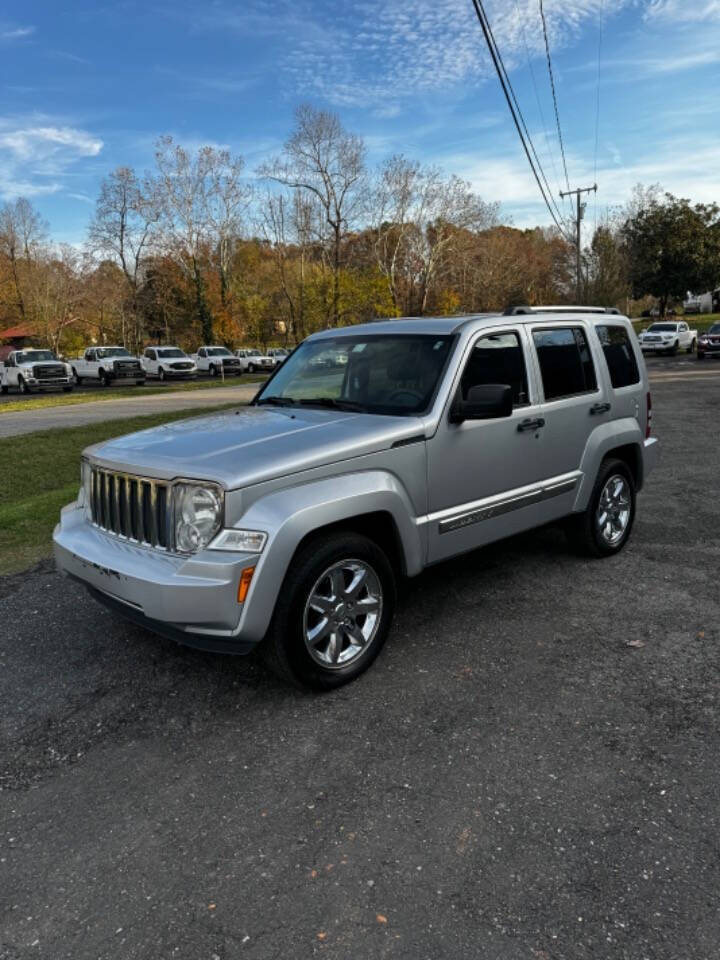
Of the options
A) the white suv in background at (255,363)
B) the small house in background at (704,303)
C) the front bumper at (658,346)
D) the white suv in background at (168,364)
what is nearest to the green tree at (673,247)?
the small house in background at (704,303)

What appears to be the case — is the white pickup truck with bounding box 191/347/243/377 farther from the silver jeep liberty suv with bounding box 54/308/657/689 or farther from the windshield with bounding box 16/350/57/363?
the silver jeep liberty suv with bounding box 54/308/657/689

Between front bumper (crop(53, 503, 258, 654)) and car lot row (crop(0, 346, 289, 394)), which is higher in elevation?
car lot row (crop(0, 346, 289, 394))

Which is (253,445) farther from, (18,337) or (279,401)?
(18,337)

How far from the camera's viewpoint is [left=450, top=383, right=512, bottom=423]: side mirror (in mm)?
3895

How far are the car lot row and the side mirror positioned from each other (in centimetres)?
2576

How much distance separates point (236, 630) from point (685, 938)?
198 centimetres

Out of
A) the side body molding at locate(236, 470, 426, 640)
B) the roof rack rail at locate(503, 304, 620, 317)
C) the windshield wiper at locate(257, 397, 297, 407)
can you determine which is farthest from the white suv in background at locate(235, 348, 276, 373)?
the side body molding at locate(236, 470, 426, 640)

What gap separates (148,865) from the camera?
2.46m

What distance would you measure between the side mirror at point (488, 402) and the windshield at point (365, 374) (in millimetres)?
244

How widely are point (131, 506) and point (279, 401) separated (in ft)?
4.81

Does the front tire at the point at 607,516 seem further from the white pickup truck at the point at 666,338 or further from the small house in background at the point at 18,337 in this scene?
the small house in background at the point at 18,337

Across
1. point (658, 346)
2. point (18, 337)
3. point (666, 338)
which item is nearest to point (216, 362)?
point (658, 346)

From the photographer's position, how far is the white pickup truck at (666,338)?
37.1 m

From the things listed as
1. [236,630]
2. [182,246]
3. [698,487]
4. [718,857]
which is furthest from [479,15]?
[182,246]
